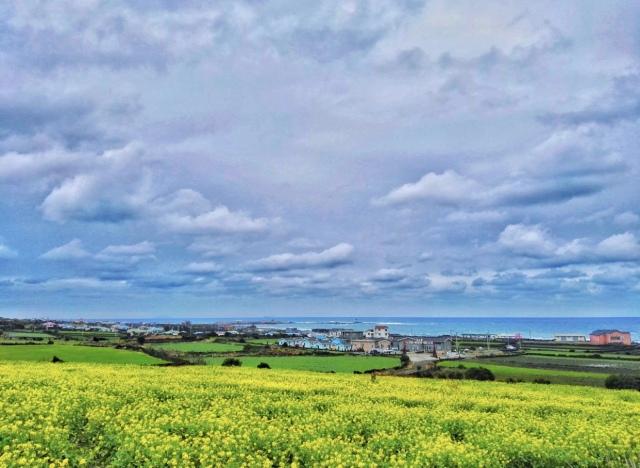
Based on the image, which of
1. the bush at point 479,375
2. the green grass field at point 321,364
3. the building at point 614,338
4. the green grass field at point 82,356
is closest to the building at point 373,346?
the green grass field at point 321,364

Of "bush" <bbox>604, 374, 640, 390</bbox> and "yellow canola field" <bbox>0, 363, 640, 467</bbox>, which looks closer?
"yellow canola field" <bbox>0, 363, 640, 467</bbox>

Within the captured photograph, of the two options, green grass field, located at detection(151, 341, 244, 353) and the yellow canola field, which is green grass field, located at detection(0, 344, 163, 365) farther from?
the yellow canola field

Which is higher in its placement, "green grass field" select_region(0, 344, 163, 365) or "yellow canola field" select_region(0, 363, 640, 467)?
"yellow canola field" select_region(0, 363, 640, 467)

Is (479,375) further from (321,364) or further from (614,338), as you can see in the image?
(614,338)

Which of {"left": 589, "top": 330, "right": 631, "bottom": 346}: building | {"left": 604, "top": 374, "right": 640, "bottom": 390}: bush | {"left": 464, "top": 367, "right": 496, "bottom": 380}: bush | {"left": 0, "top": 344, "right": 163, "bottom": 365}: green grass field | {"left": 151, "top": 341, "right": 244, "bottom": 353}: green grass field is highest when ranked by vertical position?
{"left": 0, "top": 344, "right": 163, "bottom": 365}: green grass field

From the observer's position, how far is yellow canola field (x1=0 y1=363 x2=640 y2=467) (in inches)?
476

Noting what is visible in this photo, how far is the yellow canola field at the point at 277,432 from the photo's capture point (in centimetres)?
1210

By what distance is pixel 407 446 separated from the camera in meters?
14.6

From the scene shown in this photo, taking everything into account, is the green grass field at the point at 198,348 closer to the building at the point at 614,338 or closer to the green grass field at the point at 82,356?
the green grass field at the point at 82,356

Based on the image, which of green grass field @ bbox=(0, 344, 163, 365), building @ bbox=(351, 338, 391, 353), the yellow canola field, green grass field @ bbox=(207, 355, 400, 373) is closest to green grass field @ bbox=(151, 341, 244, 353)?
green grass field @ bbox=(207, 355, 400, 373)

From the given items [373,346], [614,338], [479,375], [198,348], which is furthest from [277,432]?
[614,338]

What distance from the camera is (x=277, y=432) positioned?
14117 millimetres

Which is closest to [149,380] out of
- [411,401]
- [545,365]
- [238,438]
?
[411,401]

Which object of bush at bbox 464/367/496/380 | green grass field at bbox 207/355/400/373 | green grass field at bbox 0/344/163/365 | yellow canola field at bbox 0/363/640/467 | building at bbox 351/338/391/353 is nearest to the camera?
yellow canola field at bbox 0/363/640/467
